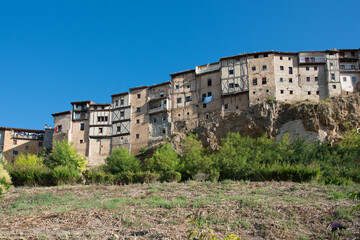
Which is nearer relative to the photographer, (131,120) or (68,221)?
(68,221)

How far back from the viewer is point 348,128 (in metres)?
47.6

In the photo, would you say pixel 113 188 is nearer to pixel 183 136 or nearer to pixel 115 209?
pixel 115 209

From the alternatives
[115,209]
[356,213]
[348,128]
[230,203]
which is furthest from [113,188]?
[348,128]

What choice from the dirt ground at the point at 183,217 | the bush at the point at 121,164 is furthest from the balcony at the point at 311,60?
the dirt ground at the point at 183,217

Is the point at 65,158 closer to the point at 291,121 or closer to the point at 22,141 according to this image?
the point at 22,141

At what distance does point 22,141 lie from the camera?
67062mm

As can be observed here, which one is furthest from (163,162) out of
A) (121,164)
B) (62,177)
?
(62,177)

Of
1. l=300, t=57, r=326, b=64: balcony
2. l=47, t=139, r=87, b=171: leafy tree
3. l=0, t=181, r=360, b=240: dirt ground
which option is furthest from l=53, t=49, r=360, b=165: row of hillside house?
l=0, t=181, r=360, b=240: dirt ground

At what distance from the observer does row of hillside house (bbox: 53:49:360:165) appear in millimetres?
55594

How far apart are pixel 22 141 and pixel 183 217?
60.0 meters

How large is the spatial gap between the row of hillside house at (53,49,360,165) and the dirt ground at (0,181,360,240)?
3776 cm

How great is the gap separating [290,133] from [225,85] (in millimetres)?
13027

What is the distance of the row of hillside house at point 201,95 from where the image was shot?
2189 inches

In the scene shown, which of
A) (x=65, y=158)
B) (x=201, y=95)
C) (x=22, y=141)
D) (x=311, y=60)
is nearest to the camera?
(x=65, y=158)
